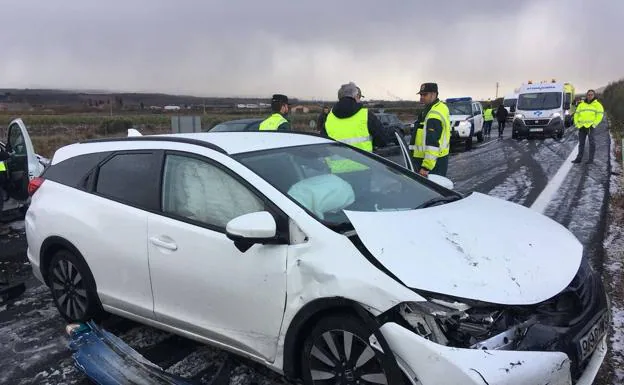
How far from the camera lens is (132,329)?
4164mm

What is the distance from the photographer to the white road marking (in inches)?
309

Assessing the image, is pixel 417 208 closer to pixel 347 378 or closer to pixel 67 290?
pixel 347 378

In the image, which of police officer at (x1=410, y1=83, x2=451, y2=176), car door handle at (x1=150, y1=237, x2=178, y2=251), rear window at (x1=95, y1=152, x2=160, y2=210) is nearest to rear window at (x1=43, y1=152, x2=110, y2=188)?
rear window at (x1=95, y1=152, x2=160, y2=210)

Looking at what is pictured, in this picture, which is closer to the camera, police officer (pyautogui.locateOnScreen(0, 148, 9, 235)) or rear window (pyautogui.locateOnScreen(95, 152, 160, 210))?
rear window (pyautogui.locateOnScreen(95, 152, 160, 210))

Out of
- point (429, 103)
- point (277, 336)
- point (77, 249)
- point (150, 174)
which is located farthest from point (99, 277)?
point (429, 103)

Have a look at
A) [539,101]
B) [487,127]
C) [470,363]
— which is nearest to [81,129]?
[487,127]

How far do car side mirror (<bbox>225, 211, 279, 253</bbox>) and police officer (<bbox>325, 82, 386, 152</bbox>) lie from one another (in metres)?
2.70

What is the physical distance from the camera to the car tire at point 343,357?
8.11 ft

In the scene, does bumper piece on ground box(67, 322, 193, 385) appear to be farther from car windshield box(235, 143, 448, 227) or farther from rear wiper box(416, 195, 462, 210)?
rear wiper box(416, 195, 462, 210)

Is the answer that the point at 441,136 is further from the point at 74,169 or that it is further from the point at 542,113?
the point at 542,113

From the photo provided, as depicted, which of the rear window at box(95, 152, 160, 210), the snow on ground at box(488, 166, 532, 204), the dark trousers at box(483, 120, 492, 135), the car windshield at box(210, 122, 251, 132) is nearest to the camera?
the rear window at box(95, 152, 160, 210)

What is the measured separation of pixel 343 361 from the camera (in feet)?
8.71

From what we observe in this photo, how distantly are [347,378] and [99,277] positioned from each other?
215cm

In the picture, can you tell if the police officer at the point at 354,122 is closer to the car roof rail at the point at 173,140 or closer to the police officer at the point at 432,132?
the police officer at the point at 432,132
